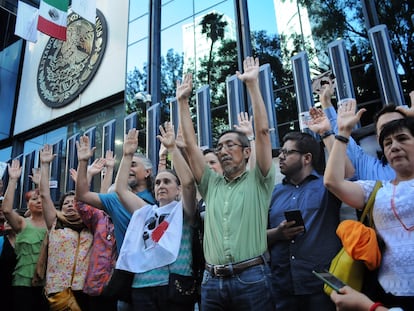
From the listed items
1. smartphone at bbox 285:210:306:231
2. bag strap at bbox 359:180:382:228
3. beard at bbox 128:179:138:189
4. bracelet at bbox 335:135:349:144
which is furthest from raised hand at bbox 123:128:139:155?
bag strap at bbox 359:180:382:228

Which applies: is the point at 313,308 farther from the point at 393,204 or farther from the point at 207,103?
the point at 207,103

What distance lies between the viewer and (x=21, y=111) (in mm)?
15555

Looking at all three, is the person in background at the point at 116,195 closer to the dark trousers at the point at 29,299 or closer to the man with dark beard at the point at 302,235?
the man with dark beard at the point at 302,235

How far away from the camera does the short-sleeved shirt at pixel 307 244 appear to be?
7.77 ft

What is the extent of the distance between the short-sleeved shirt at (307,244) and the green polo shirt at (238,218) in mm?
266

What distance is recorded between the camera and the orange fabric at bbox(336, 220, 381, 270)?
5.79 feet

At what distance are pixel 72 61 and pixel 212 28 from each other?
6226 millimetres

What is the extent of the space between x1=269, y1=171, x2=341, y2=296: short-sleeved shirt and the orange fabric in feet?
1.74

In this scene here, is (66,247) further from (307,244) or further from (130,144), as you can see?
(307,244)

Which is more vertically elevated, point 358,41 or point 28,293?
point 358,41

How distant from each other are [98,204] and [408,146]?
7.78ft

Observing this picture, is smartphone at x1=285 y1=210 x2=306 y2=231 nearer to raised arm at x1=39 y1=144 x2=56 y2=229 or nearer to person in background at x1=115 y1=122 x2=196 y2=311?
person in background at x1=115 y1=122 x2=196 y2=311

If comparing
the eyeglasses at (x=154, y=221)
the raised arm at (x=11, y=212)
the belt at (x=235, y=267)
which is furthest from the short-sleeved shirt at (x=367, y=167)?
the raised arm at (x=11, y=212)

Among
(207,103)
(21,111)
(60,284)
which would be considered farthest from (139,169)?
(21,111)
